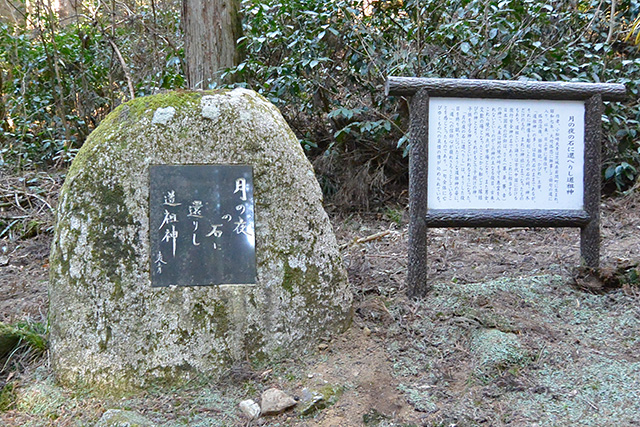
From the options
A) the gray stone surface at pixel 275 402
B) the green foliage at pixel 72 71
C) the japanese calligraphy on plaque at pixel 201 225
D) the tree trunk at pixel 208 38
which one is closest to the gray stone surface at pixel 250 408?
the gray stone surface at pixel 275 402

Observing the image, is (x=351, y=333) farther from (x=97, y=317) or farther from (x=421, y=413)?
(x=97, y=317)

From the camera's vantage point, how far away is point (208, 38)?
5535mm

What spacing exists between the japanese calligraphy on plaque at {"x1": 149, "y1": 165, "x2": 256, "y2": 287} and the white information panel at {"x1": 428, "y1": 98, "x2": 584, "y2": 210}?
3.82 ft

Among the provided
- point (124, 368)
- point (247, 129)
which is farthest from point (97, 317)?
point (247, 129)

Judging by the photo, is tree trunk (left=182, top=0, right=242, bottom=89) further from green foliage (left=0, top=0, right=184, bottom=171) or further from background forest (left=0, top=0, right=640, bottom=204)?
green foliage (left=0, top=0, right=184, bottom=171)

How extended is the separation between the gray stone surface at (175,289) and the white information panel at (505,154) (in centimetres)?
87

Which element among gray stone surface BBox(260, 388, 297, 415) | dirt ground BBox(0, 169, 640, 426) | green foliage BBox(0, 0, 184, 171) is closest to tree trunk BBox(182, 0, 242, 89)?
green foliage BBox(0, 0, 184, 171)

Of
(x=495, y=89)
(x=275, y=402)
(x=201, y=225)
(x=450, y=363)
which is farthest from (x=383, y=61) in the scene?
(x=275, y=402)

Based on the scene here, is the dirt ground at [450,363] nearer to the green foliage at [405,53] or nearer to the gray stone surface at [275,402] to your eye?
the gray stone surface at [275,402]

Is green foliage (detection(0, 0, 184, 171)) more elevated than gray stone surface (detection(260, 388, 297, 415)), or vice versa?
green foliage (detection(0, 0, 184, 171))

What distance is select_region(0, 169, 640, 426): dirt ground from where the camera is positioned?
242 cm

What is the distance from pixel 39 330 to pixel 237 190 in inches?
57.1

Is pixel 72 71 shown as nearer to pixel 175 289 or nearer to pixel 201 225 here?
pixel 201 225

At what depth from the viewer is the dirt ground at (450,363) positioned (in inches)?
95.2
